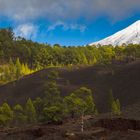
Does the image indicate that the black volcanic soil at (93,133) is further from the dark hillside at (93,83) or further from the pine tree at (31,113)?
the dark hillside at (93,83)

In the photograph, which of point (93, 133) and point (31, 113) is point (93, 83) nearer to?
point (31, 113)

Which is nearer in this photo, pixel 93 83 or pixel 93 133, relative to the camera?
pixel 93 133

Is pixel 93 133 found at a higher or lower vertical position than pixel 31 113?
lower

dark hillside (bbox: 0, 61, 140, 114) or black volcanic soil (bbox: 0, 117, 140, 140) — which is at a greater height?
dark hillside (bbox: 0, 61, 140, 114)

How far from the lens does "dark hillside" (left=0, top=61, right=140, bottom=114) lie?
132 metres

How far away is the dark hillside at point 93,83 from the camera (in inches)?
5192

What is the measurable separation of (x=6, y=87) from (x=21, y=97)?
17.4 metres

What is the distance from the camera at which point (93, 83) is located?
152 meters

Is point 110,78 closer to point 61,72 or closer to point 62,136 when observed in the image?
point 61,72

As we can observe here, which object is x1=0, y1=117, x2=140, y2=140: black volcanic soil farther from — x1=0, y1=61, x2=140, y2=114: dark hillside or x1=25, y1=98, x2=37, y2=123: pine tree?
x1=0, y1=61, x2=140, y2=114: dark hillside

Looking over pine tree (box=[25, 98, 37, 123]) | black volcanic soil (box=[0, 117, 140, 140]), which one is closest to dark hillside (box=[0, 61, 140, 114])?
pine tree (box=[25, 98, 37, 123])

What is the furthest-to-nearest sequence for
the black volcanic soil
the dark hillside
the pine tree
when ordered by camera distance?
the dark hillside, the pine tree, the black volcanic soil

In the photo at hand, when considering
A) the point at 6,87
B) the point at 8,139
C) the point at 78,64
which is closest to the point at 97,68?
the point at 78,64

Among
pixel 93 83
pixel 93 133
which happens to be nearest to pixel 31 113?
pixel 93 133
